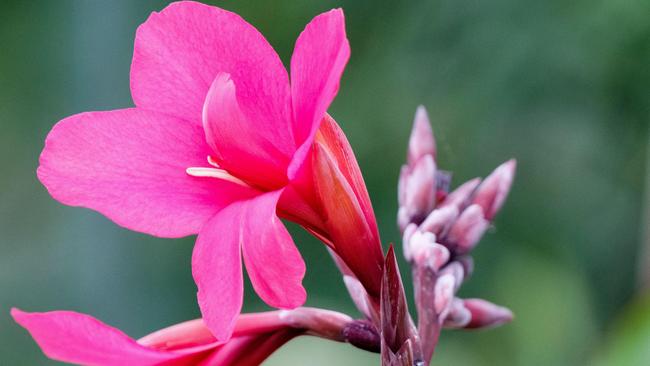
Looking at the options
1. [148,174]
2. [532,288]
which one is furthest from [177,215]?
[532,288]

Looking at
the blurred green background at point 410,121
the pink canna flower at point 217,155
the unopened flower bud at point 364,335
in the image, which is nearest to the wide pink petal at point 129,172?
the pink canna flower at point 217,155

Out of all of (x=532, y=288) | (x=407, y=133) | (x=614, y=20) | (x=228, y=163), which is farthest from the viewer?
(x=407, y=133)

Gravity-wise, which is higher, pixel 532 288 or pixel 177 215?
pixel 177 215

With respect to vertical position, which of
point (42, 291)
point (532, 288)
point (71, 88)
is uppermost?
point (71, 88)

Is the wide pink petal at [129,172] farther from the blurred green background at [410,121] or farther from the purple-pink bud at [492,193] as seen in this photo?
the blurred green background at [410,121]

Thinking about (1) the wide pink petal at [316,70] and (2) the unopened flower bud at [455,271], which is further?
(2) the unopened flower bud at [455,271]

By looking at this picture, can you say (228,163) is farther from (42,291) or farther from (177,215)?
(42,291)

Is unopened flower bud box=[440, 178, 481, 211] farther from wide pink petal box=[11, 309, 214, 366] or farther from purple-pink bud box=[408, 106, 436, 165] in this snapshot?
wide pink petal box=[11, 309, 214, 366]

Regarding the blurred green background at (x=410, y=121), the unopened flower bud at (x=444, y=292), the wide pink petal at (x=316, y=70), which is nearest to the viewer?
the wide pink petal at (x=316, y=70)
